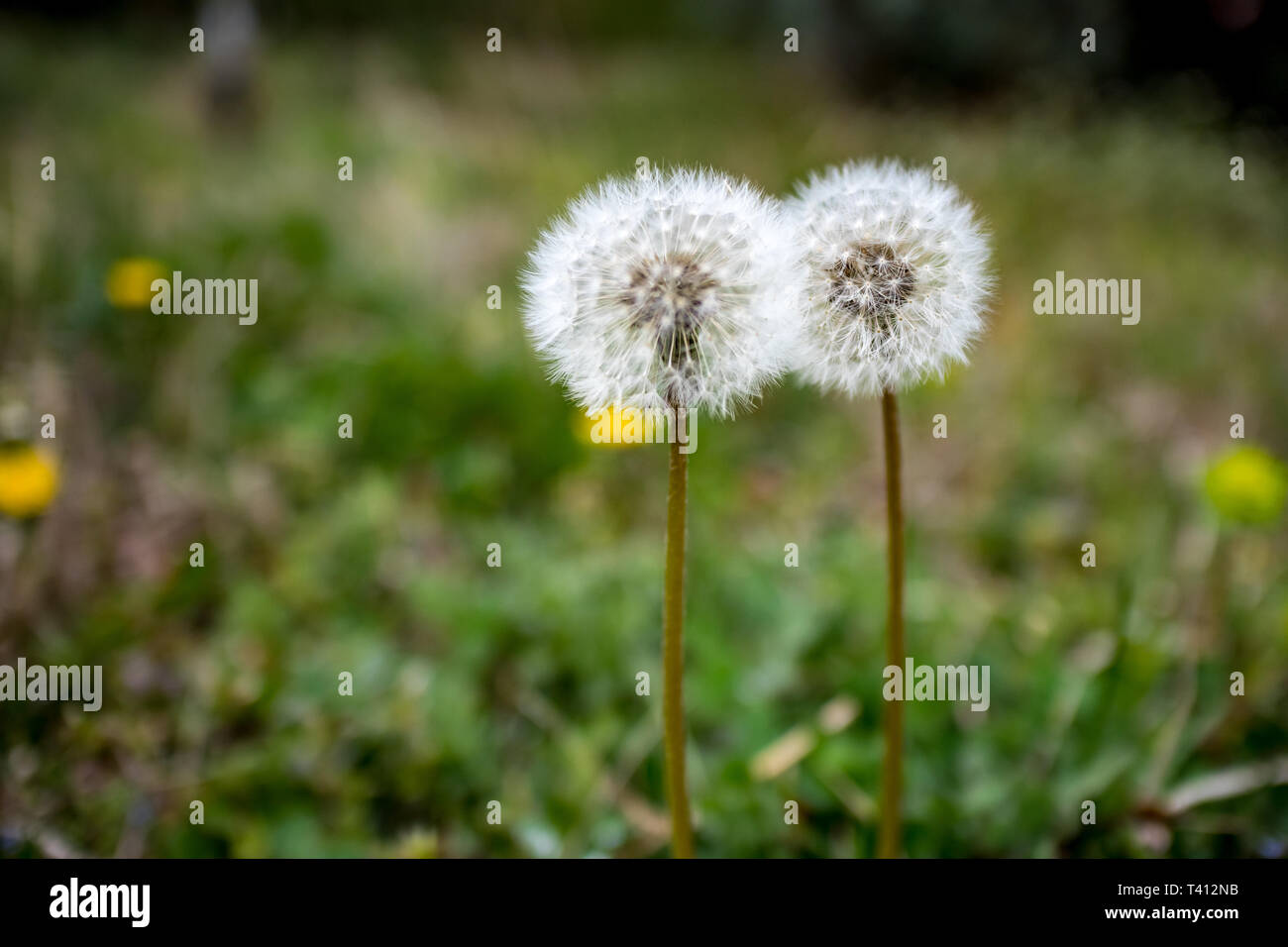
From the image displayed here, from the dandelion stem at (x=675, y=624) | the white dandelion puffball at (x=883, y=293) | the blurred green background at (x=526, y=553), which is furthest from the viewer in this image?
the blurred green background at (x=526, y=553)

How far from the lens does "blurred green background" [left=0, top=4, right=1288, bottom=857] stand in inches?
84.1

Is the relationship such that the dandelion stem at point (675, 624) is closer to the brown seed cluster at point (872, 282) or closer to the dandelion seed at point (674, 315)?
the dandelion seed at point (674, 315)

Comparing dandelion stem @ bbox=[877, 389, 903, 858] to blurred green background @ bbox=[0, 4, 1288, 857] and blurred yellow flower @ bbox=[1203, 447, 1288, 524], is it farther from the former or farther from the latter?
blurred yellow flower @ bbox=[1203, 447, 1288, 524]

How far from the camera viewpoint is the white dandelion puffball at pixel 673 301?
4.34 feet

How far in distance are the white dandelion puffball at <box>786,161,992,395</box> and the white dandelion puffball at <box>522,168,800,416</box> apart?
0.10m

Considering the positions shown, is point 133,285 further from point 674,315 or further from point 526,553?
point 674,315

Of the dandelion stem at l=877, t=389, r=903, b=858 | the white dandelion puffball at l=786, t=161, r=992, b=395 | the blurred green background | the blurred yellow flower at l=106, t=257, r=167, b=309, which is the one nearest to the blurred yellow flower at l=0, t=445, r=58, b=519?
the blurred green background

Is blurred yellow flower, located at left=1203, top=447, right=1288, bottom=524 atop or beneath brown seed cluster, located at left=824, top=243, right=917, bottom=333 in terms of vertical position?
beneath

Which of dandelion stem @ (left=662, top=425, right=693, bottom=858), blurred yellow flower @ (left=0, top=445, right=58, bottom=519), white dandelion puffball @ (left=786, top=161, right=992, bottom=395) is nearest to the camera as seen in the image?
dandelion stem @ (left=662, top=425, right=693, bottom=858)

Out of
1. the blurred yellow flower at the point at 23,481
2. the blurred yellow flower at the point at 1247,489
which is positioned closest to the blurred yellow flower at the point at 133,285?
the blurred yellow flower at the point at 23,481

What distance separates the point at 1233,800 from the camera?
2107mm

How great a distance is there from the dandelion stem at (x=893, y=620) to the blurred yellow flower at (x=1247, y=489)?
1.40 metres
